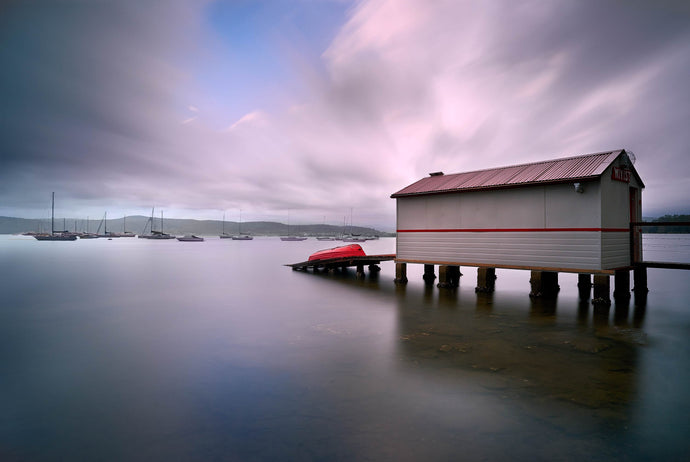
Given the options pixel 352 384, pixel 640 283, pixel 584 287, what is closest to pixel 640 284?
pixel 640 283

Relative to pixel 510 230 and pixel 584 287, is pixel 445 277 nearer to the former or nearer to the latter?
pixel 510 230

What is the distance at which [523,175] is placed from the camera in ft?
52.5

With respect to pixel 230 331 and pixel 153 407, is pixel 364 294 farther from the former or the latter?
pixel 153 407

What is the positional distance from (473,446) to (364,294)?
14.0m

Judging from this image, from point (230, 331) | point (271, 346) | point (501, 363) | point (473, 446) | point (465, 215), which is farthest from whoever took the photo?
point (465, 215)

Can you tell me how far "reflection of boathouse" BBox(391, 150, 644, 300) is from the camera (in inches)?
544

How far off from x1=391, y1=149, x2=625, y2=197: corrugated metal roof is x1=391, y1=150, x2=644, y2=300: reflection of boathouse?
0.04 metres

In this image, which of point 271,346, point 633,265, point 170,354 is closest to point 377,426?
point 271,346

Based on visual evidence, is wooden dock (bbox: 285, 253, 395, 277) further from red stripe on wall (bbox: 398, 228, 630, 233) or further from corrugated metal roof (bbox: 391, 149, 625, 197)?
corrugated metal roof (bbox: 391, 149, 625, 197)

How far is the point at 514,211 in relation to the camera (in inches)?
619

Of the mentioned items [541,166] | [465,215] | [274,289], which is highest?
[541,166]

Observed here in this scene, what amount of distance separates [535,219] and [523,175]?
6.91 feet

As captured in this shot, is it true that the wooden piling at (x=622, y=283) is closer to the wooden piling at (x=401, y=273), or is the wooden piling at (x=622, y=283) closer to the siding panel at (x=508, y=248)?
the siding panel at (x=508, y=248)

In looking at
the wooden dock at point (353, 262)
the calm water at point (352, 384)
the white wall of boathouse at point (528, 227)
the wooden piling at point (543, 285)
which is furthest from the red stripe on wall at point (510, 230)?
the wooden dock at point (353, 262)
